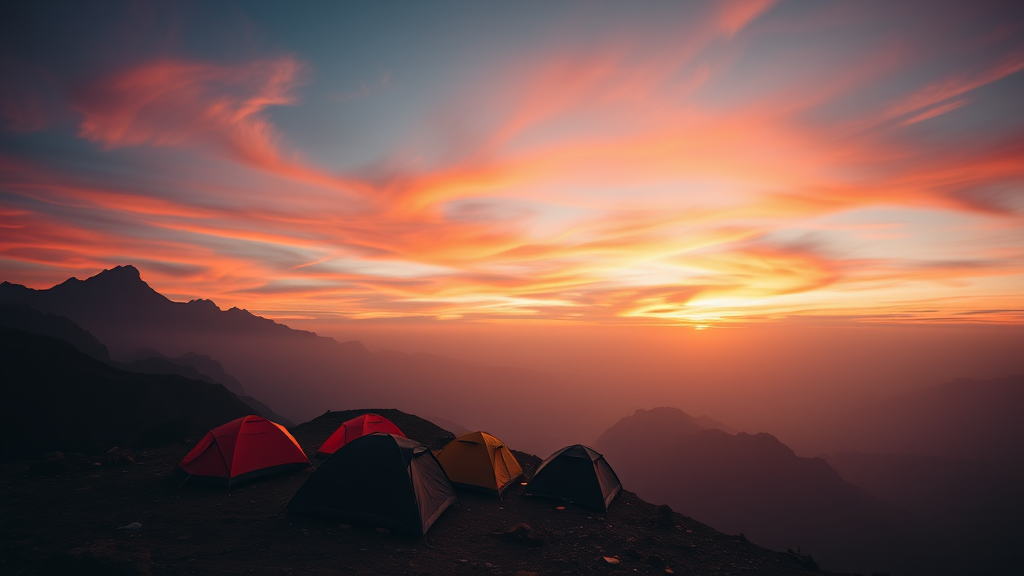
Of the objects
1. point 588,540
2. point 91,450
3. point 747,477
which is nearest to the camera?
point 588,540

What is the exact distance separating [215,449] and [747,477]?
156763 millimetres

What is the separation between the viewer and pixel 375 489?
33.6 ft

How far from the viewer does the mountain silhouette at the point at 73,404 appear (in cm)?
3919

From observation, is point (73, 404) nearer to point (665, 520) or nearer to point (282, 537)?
point (282, 537)

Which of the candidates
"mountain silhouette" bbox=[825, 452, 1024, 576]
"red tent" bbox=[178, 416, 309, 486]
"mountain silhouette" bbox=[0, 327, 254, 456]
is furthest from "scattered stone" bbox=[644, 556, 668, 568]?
"mountain silhouette" bbox=[825, 452, 1024, 576]

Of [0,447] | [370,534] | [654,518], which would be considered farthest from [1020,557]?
[0,447]

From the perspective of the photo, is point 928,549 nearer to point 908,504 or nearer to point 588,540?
point 908,504

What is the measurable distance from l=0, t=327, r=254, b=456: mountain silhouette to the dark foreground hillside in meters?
24.0

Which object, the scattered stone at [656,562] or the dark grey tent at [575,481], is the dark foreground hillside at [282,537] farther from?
the dark grey tent at [575,481]

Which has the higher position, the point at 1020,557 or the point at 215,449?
the point at 215,449

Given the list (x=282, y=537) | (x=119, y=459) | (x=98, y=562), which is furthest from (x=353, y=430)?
(x=98, y=562)

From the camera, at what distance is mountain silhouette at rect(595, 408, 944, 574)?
351 feet

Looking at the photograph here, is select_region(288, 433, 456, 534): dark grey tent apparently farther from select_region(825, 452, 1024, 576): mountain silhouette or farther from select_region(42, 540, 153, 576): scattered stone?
select_region(825, 452, 1024, 576): mountain silhouette

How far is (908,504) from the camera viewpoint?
15888cm
